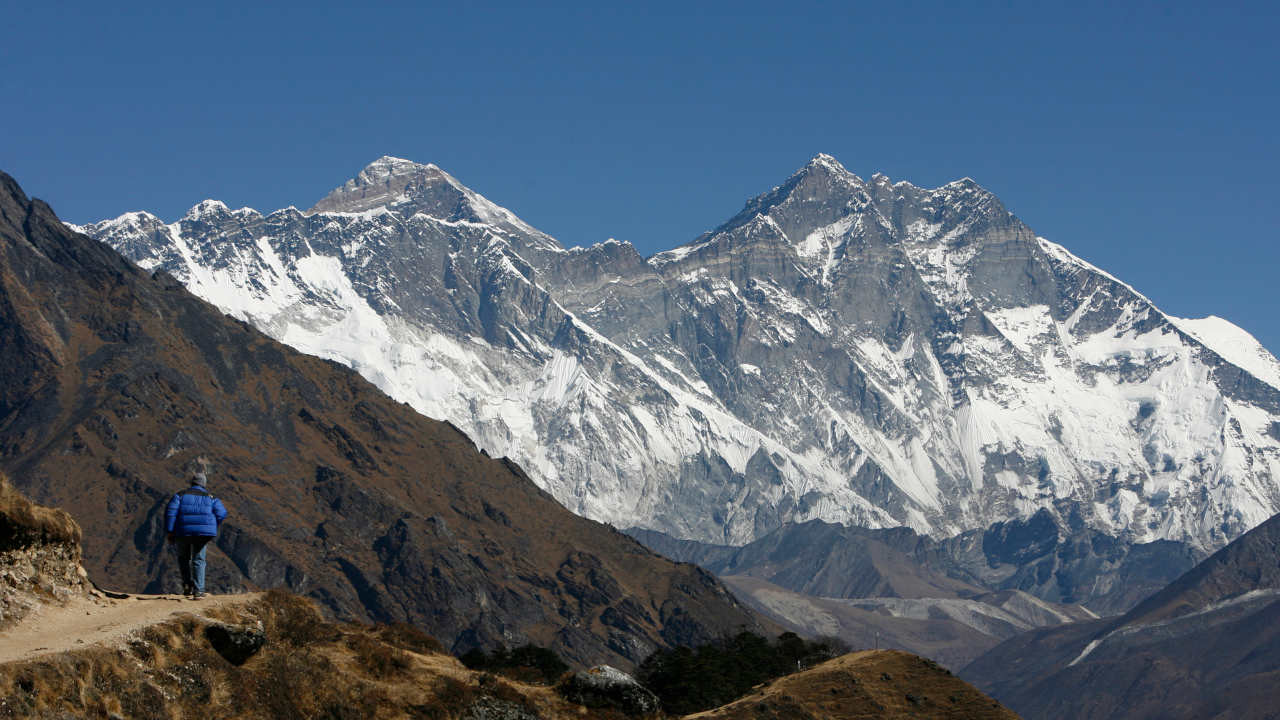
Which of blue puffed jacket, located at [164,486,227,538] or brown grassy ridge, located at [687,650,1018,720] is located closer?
blue puffed jacket, located at [164,486,227,538]

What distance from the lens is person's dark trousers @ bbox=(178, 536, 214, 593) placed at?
45719 mm

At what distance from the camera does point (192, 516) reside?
1775 inches

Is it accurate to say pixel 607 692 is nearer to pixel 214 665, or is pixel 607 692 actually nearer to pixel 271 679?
pixel 271 679

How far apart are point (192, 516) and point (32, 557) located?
14.9 ft

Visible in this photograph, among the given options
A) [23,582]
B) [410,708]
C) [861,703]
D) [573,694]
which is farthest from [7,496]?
[861,703]

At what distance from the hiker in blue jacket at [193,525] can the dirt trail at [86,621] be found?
0.71 metres

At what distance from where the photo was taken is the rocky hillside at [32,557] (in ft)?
136

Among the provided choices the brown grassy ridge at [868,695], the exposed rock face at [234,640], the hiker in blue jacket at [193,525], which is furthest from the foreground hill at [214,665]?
the brown grassy ridge at [868,695]

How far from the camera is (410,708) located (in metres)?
49.5

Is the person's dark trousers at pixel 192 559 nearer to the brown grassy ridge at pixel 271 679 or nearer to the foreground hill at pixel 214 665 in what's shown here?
the foreground hill at pixel 214 665

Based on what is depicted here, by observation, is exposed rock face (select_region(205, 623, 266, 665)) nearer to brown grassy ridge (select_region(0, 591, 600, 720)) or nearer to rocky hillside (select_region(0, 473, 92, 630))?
brown grassy ridge (select_region(0, 591, 600, 720))

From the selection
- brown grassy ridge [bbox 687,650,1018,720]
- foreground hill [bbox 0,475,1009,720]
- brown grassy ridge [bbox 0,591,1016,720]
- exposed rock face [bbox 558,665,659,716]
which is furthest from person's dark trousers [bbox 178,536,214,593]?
brown grassy ridge [bbox 687,650,1018,720]

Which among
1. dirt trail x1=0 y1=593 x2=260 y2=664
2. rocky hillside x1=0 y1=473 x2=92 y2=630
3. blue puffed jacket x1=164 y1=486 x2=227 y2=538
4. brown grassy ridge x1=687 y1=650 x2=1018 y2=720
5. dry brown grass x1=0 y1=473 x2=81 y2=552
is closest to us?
dirt trail x1=0 y1=593 x2=260 y2=664

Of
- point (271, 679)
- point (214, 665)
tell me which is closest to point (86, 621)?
point (214, 665)
